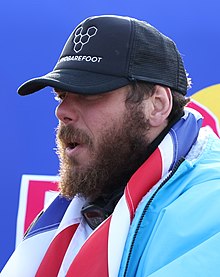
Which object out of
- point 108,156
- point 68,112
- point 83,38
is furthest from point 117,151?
point 83,38

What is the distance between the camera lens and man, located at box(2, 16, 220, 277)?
108 cm

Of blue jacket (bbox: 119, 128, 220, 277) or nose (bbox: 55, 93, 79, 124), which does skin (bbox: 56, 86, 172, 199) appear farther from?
blue jacket (bbox: 119, 128, 220, 277)

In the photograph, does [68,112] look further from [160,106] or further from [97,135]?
[160,106]

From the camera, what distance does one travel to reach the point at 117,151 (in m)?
1.25

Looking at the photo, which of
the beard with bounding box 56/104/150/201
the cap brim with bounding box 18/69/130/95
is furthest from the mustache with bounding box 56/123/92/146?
the cap brim with bounding box 18/69/130/95

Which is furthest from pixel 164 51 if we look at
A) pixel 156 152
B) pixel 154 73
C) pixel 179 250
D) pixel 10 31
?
pixel 10 31

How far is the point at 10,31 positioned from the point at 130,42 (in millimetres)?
864

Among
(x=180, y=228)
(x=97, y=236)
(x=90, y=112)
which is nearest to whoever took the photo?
(x=180, y=228)

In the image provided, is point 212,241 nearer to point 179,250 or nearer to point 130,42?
point 179,250

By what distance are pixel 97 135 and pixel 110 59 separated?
0.18m

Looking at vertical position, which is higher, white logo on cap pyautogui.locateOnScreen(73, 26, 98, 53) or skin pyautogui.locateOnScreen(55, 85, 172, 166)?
white logo on cap pyautogui.locateOnScreen(73, 26, 98, 53)

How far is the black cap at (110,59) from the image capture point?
1189 mm

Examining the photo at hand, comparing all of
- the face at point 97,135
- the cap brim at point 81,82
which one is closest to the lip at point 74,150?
the face at point 97,135

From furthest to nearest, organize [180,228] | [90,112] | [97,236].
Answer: [90,112]
[97,236]
[180,228]
